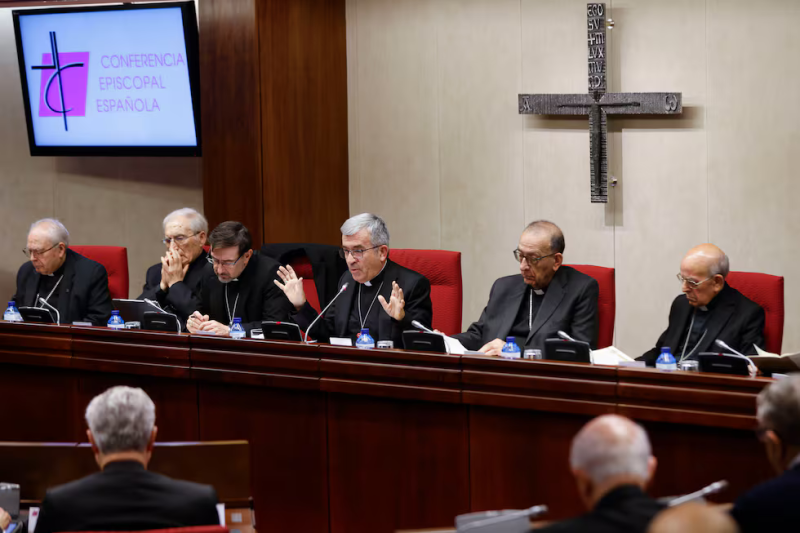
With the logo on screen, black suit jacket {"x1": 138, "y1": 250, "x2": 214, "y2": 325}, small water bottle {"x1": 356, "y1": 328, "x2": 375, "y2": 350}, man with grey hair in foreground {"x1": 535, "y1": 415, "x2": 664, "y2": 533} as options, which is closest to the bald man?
small water bottle {"x1": 356, "y1": 328, "x2": 375, "y2": 350}

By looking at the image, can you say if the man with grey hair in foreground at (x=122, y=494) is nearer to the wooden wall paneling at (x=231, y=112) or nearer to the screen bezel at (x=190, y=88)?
the wooden wall paneling at (x=231, y=112)

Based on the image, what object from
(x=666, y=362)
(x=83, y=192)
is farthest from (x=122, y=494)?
(x=83, y=192)

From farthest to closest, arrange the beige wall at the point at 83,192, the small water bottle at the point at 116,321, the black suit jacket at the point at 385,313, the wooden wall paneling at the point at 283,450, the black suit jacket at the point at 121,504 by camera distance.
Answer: the beige wall at the point at 83,192, the small water bottle at the point at 116,321, the black suit jacket at the point at 385,313, the wooden wall paneling at the point at 283,450, the black suit jacket at the point at 121,504

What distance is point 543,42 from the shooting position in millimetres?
5684

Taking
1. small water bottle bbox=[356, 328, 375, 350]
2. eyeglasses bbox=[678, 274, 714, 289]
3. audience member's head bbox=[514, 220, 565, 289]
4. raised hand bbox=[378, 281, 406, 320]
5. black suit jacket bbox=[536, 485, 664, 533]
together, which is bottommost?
black suit jacket bbox=[536, 485, 664, 533]

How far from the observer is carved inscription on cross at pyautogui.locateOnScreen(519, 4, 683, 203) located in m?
5.32

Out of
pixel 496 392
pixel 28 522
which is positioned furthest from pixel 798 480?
pixel 28 522

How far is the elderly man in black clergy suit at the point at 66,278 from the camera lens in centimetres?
506

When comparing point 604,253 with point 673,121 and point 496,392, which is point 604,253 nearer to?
point 673,121

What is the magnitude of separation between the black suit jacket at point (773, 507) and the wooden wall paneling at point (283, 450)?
6.38 feet

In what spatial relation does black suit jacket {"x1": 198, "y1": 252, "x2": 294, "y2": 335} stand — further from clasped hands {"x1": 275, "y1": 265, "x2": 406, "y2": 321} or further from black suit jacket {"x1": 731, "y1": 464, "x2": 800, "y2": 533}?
black suit jacket {"x1": 731, "y1": 464, "x2": 800, "y2": 533}

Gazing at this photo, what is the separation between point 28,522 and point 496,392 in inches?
60.5

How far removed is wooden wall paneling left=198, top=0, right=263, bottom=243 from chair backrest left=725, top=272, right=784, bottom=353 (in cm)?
290

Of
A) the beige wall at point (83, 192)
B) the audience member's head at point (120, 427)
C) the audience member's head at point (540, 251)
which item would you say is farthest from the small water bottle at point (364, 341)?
the beige wall at point (83, 192)
